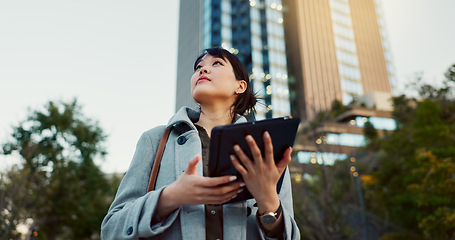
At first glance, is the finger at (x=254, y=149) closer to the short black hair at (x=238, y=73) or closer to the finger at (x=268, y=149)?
the finger at (x=268, y=149)

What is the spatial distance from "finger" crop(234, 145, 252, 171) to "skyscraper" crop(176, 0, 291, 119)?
4562cm

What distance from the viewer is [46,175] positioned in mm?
15555

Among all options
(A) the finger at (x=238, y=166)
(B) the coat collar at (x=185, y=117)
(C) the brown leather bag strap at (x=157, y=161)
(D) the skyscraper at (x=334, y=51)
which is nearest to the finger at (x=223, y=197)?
(A) the finger at (x=238, y=166)

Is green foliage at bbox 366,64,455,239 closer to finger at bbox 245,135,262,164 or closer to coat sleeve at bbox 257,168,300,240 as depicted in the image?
coat sleeve at bbox 257,168,300,240

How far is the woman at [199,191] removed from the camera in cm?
136

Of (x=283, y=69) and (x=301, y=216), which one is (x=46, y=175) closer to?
(x=301, y=216)

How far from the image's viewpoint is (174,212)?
1547 mm

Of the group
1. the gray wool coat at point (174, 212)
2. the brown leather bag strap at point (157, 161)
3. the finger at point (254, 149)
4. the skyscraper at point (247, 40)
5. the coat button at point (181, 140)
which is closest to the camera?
the finger at point (254, 149)

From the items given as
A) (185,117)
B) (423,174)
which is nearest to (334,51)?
(423,174)

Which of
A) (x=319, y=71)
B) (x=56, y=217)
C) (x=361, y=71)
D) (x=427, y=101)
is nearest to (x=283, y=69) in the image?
(x=319, y=71)

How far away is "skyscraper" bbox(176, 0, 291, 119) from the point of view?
160 ft

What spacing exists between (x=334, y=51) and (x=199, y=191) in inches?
2376

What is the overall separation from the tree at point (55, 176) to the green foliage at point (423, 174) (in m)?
12.8

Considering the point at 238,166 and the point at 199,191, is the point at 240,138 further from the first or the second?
the point at 199,191
